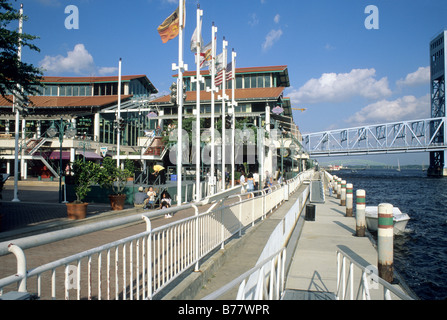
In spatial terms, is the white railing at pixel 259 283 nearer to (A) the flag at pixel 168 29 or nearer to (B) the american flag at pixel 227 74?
(A) the flag at pixel 168 29

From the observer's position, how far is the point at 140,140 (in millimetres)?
43906

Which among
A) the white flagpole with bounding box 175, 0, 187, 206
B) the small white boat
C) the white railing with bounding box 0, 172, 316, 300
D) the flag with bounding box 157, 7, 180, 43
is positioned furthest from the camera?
the small white boat

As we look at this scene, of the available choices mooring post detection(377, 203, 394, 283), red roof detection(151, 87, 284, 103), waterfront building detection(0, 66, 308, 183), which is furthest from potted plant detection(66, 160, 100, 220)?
red roof detection(151, 87, 284, 103)

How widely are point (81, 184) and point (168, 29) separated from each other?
7781 millimetres

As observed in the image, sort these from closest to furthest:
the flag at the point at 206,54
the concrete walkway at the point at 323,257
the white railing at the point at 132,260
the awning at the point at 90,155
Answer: the white railing at the point at 132,260, the concrete walkway at the point at 323,257, the flag at the point at 206,54, the awning at the point at 90,155

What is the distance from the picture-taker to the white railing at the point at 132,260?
2.65 m

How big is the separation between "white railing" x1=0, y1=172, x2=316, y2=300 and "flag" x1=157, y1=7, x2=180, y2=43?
9.37m

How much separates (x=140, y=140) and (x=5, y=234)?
34.8 m

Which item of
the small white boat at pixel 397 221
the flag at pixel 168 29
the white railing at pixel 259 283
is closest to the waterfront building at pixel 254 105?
the small white boat at pixel 397 221

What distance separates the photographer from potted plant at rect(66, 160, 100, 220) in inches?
509

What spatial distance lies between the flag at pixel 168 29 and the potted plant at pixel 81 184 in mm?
6495

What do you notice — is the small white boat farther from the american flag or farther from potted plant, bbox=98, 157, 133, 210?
the american flag
